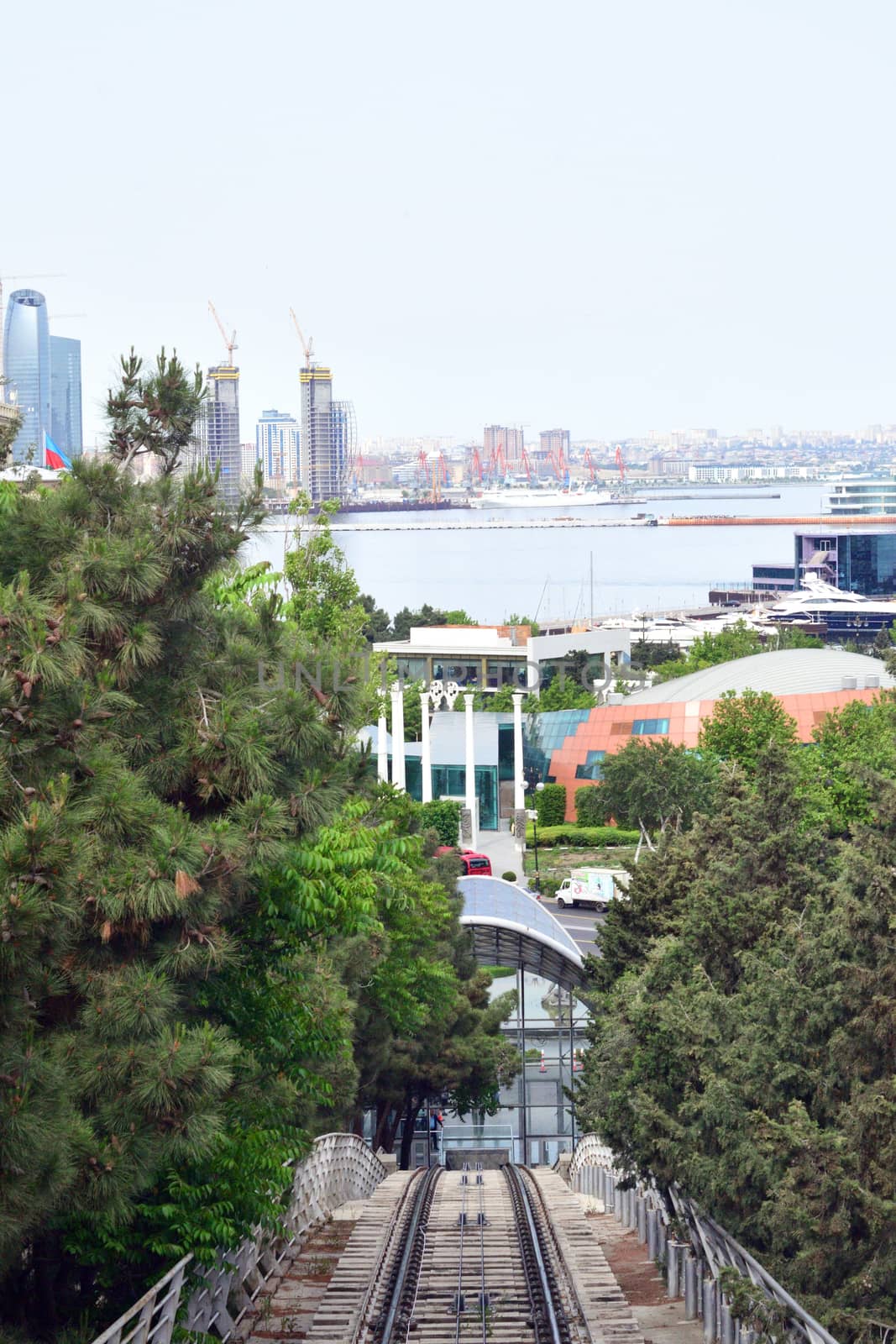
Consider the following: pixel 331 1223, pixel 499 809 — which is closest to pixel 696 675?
pixel 499 809

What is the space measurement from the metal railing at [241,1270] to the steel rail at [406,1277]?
3.02 feet

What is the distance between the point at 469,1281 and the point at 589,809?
37.0 m

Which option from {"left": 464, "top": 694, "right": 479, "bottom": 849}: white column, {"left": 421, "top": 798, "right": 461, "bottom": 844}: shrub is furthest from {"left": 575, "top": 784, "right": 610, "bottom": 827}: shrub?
{"left": 421, "top": 798, "right": 461, "bottom": 844}: shrub

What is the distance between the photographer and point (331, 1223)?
16625mm

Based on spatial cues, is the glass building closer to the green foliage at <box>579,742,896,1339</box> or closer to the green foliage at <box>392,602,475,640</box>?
the green foliage at <box>392,602,475,640</box>

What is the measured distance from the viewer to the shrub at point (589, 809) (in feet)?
159

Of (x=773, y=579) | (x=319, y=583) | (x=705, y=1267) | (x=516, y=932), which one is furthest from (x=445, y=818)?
(x=773, y=579)

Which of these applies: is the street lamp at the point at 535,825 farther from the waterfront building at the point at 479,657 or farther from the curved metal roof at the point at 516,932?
the waterfront building at the point at 479,657

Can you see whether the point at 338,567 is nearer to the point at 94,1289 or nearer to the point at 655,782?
the point at 94,1289

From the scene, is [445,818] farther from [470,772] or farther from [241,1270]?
[241,1270]

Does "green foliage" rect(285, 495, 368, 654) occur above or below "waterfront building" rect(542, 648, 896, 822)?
above

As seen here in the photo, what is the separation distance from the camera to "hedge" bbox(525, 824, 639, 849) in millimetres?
48750

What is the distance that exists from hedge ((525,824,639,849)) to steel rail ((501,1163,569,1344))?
31355 millimetres

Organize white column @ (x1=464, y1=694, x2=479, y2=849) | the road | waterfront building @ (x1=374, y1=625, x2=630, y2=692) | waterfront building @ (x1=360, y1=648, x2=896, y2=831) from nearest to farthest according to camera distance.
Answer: the road < waterfront building @ (x1=360, y1=648, x2=896, y2=831) < white column @ (x1=464, y1=694, x2=479, y2=849) < waterfront building @ (x1=374, y1=625, x2=630, y2=692)
